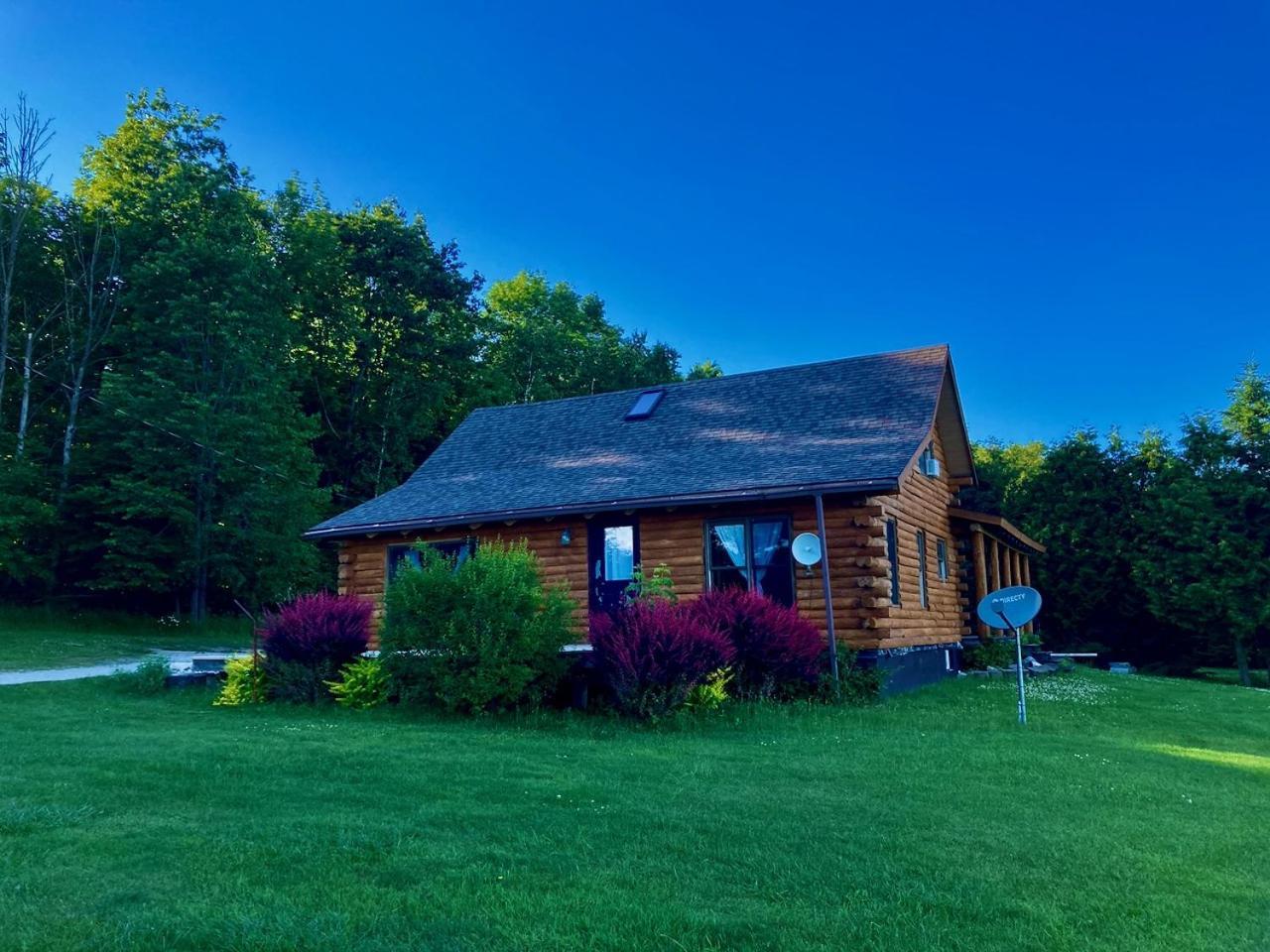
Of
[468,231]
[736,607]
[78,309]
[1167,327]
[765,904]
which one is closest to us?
[765,904]

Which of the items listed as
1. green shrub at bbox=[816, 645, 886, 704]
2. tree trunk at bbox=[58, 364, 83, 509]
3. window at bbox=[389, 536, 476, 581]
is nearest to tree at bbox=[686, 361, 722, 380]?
tree trunk at bbox=[58, 364, 83, 509]

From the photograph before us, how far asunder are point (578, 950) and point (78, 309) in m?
29.5

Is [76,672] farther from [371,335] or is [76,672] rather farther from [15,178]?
[371,335]

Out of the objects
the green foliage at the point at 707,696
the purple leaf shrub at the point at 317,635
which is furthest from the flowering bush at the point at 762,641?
the purple leaf shrub at the point at 317,635

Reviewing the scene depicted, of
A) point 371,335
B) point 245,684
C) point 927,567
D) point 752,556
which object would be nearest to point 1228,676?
point 927,567

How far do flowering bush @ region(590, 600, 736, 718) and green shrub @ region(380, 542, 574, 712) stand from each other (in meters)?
0.81

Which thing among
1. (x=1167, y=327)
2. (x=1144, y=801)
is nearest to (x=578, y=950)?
(x=1144, y=801)

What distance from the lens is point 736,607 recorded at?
11.8 meters

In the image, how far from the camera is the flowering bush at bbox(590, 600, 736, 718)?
33.5 feet

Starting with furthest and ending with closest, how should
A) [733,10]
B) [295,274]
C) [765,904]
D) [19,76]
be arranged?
1. [295,274]
2. [19,76]
3. [733,10]
4. [765,904]

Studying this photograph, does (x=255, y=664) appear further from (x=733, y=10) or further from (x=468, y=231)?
(x=468, y=231)

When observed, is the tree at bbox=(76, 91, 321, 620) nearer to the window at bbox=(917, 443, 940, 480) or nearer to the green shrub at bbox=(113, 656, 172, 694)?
the green shrub at bbox=(113, 656, 172, 694)

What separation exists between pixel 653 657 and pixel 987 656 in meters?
11.4

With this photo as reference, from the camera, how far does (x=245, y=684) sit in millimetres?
12750
